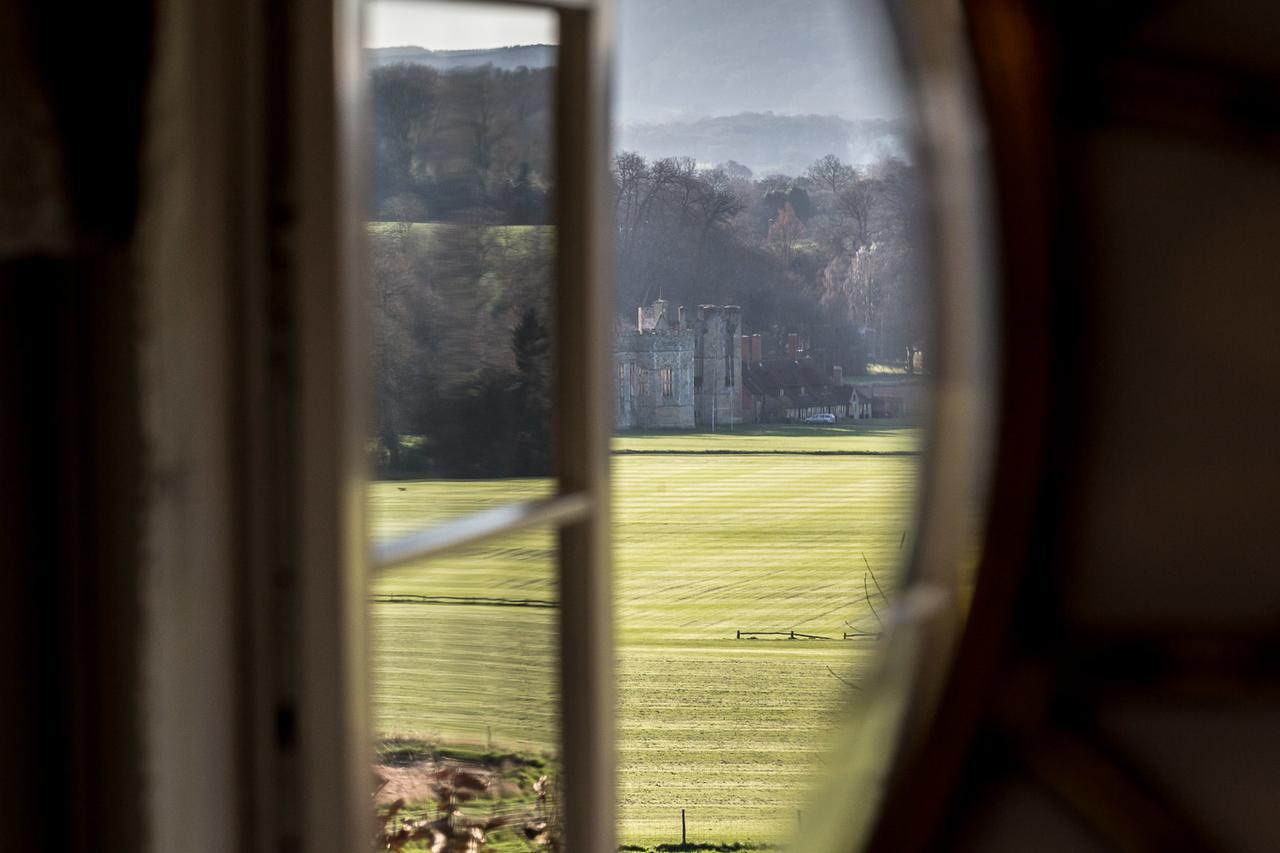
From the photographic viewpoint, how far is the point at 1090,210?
2.41ft

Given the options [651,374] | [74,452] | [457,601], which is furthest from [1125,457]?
[74,452]

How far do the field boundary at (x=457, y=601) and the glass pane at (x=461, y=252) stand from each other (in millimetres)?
43

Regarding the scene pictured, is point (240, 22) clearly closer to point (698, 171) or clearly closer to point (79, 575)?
point (79, 575)

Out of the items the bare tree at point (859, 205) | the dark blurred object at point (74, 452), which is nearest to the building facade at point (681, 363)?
the bare tree at point (859, 205)

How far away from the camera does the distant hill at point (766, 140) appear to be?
0.82 metres

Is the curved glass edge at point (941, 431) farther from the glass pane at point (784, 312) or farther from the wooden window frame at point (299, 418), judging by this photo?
the wooden window frame at point (299, 418)

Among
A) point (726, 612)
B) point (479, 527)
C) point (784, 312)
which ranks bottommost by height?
point (726, 612)

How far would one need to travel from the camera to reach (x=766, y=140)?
0.84 m

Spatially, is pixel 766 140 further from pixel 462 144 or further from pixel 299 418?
pixel 299 418

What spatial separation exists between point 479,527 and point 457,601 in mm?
44

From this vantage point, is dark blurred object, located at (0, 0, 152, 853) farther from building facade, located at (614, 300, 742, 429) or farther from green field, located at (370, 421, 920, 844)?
building facade, located at (614, 300, 742, 429)

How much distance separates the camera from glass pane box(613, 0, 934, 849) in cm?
82

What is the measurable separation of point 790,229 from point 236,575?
1.79 ft

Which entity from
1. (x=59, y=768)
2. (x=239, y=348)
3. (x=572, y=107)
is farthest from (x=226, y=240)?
(x=572, y=107)
